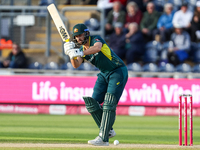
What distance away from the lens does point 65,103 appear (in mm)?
13523

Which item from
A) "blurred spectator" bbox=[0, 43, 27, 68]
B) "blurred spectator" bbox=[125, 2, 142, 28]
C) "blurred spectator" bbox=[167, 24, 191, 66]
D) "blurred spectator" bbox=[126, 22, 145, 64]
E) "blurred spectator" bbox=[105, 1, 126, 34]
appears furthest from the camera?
"blurred spectator" bbox=[105, 1, 126, 34]

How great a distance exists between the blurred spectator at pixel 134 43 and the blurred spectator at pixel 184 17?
1.46 m

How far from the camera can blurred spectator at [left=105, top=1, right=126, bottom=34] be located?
597 inches

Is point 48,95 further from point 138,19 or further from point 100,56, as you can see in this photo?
point 100,56

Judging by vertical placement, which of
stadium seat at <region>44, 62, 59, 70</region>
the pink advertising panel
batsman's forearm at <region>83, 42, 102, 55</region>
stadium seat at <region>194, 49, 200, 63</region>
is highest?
stadium seat at <region>194, 49, 200, 63</region>

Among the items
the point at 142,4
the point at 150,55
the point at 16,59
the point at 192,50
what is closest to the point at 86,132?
the point at 150,55

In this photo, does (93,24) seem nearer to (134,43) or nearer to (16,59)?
(134,43)

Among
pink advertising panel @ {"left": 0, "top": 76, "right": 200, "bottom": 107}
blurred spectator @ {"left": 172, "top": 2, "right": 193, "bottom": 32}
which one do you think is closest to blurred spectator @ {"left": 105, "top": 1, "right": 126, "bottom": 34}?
blurred spectator @ {"left": 172, "top": 2, "right": 193, "bottom": 32}

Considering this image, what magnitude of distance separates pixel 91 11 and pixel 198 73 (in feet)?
17.2

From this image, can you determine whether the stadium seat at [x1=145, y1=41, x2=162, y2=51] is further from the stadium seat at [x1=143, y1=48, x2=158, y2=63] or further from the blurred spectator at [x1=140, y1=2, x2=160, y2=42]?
the blurred spectator at [x1=140, y1=2, x2=160, y2=42]

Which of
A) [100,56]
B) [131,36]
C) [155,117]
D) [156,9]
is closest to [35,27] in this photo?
[131,36]

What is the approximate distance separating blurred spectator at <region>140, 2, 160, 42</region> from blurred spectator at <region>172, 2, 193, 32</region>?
734 millimetres

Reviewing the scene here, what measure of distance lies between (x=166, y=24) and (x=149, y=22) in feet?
2.13

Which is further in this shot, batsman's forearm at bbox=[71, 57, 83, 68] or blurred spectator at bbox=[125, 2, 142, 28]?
blurred spectator at bbox=[125, 2, 142, 28]
